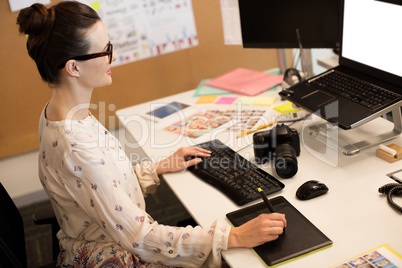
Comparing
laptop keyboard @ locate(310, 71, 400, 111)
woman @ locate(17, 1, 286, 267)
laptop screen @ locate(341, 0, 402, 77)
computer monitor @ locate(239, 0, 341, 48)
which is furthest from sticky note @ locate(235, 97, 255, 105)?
woman @ locate(17, 1, 286, 267)

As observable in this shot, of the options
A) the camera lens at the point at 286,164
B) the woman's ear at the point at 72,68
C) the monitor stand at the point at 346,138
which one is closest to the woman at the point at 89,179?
the woman's ear at the point at 72,68

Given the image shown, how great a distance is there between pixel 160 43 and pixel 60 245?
1.77 metres

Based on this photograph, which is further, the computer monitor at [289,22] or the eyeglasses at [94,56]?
the computer monitor at [289,22]

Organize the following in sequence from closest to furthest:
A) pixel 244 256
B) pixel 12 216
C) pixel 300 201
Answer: pixel 244 256 < pixel 300 201 < pixel 12 216

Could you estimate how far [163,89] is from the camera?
3.11 m

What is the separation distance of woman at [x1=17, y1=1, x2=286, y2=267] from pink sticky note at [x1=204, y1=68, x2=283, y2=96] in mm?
888

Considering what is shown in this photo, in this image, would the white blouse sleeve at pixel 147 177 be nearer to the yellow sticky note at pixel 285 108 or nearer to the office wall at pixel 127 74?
the yellow sticky note at pixel 285 108

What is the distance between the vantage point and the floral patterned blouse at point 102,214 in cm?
129

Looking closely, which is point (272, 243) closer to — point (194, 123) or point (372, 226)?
point (372, 226)

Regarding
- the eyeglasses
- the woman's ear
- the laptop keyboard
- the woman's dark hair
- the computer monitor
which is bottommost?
the laptop keyboard

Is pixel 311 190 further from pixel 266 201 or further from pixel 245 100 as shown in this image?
pixel 245 100

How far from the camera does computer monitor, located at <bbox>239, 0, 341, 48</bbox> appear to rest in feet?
6.25

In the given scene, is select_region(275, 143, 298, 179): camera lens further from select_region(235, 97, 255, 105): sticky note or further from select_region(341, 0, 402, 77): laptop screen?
select_region(235, 97, 255, 105): sticky note

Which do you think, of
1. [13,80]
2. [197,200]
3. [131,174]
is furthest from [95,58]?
[13,80]
